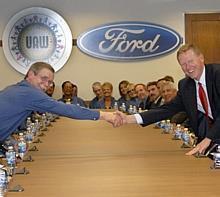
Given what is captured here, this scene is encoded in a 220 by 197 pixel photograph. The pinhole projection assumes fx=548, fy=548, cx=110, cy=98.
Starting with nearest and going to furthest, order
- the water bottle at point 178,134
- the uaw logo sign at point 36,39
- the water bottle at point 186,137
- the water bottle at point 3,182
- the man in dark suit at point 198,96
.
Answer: the water bottle at point 3,182
the man in dark suit at point 198,96
the water bottle at point 186,137
the water bottle at point 178,134
the uaw logo sign at point 36,39

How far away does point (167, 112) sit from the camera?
430 centimetres

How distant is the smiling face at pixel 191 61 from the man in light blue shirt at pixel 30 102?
0.89 m

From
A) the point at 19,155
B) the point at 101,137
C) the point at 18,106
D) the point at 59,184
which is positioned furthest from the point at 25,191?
the point at 101,137

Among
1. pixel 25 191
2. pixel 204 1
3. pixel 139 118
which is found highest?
pixel 204 1

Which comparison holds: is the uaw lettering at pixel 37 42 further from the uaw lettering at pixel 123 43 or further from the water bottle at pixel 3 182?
the water bottle at pixel 3 182

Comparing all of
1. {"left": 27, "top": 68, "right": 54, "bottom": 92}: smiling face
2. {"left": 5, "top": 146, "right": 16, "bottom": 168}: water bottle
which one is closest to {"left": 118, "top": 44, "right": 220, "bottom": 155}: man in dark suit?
{"left": 27, "top": 68, "right": 54, "bottom": 92}: smiling face

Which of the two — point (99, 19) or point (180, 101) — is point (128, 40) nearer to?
point (99, 19)

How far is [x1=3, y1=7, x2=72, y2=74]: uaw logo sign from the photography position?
30.2ft

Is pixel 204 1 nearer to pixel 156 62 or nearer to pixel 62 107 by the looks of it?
pixel 156 62

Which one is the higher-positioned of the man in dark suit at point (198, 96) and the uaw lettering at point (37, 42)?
the uaw lettering at point (37, 42)

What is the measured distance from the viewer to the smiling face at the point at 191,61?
356 centimetres

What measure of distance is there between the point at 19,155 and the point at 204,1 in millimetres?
6489

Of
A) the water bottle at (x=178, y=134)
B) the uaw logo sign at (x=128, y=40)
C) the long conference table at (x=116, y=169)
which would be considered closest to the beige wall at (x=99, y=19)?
the uaw logo sign at (x=128, y=40)

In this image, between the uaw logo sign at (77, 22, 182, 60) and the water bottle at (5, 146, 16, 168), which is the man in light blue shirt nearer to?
the water bottle at (5, 146, 16, 168)
